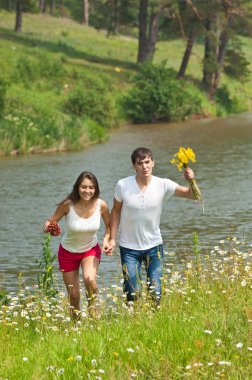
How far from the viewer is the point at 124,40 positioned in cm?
8188

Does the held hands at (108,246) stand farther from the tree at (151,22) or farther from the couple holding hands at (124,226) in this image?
the tree at (151,22)

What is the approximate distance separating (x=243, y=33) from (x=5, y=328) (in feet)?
185

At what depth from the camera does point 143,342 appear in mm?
7527

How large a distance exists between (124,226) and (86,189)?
1.90 feet

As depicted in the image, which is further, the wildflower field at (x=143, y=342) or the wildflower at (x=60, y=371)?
the wildflower field at (x=143, y=342)

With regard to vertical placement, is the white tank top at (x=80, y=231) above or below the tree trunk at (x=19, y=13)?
below

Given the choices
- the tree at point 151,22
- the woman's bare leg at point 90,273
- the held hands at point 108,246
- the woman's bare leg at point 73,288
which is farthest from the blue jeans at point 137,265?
the tree at point 151,22

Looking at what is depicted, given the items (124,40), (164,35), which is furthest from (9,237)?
(124,40)

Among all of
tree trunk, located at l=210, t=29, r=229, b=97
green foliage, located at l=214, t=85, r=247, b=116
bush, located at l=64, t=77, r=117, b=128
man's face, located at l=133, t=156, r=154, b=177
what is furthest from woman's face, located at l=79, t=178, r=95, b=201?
tree trunk, located at l=210, t=29, r=229, b=97

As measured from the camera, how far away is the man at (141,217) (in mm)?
10227

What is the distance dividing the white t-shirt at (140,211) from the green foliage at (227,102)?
159ft

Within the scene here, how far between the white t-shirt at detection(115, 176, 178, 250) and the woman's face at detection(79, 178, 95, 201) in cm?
28

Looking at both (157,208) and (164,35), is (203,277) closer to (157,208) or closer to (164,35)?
(157,208)

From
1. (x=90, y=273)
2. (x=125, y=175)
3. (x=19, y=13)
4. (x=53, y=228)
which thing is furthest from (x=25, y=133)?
(x=19, y=13)
